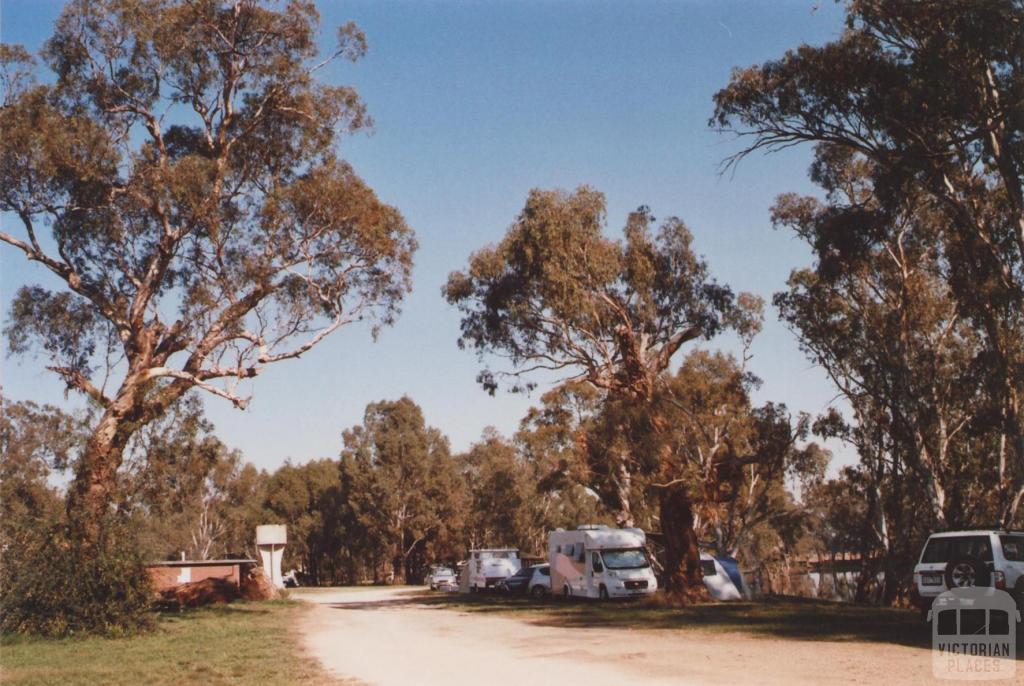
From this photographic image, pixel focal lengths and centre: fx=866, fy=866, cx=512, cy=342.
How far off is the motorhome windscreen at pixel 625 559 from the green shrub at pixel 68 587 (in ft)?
46.2

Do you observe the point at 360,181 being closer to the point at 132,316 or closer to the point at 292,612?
the point at 132,316

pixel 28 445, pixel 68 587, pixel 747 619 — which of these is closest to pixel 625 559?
pixel 747 619

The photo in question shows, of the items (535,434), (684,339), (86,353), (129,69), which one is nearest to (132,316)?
(86,353)

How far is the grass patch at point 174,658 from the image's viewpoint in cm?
1251

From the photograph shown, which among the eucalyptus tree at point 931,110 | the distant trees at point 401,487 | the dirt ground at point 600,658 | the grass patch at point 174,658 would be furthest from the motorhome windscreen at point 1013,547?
the distant trees at point 401,487

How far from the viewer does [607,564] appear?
92.7 ft

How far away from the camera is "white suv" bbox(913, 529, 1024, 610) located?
14.1m

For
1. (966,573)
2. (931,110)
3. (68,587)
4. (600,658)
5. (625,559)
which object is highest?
(931,110)

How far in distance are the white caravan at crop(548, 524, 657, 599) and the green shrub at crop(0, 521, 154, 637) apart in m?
13.8

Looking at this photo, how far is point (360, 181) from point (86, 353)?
386 inches

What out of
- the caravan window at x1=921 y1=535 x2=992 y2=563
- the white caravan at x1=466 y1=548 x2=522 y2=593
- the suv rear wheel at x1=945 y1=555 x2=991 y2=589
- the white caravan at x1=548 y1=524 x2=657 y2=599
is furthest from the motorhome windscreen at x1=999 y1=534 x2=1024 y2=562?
the white caravan at x1=466 y1=548 x2=522 y2=593

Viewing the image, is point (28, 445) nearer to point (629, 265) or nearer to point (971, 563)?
point (629, 265)

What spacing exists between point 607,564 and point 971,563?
1499 cm

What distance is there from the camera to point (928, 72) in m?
19.3
